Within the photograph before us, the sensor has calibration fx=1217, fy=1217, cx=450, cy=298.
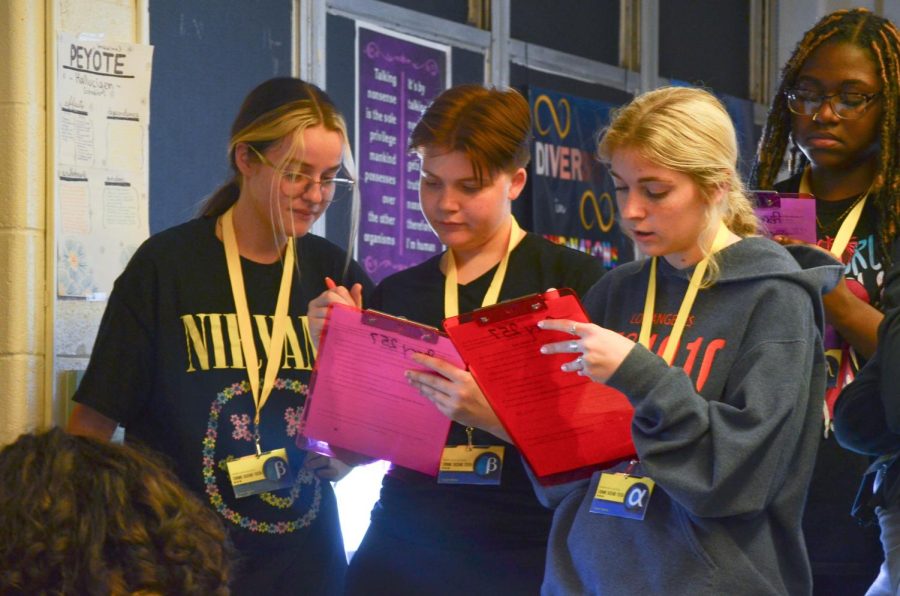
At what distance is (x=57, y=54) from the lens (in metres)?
3.11

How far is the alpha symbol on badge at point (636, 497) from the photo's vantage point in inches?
71.8

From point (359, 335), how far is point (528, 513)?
17.6 inches

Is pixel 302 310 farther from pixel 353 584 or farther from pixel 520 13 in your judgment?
pixel 520 13

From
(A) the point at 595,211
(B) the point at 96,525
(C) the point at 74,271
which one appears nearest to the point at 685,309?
(B) the point at 96,525

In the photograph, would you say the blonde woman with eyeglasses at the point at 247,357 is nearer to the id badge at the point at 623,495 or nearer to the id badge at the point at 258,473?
the id badge at the point at 258,473

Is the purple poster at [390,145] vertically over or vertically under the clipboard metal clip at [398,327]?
over

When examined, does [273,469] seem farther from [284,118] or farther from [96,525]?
[96,525]

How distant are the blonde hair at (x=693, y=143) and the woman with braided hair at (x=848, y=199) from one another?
0.32m

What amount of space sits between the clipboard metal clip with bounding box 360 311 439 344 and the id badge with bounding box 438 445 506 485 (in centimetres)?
26

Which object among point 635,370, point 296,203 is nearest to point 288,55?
point 296,203

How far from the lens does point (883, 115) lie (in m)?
2.20

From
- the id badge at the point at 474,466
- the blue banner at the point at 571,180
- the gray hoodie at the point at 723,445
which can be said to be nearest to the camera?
the gray hoodie at the point at 723,445

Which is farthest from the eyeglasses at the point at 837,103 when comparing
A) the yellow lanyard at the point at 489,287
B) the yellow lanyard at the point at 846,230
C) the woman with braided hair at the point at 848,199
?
the yellow lanyard at the point at 489,287

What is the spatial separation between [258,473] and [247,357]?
0.74 feet
